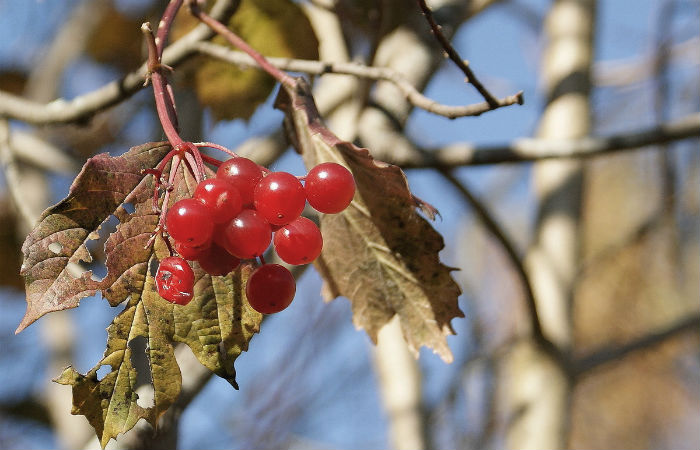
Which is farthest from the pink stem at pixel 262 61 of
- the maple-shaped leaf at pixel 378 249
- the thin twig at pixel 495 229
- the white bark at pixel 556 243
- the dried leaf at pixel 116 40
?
the dried leaf at pixel 116 40

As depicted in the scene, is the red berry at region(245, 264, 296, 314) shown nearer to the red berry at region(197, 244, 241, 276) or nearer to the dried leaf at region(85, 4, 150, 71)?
the red berry at region(197, 244, 241, 276)

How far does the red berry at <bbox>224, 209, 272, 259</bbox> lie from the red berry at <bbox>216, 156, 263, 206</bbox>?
1.6 inches

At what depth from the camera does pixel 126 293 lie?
2.68 feet

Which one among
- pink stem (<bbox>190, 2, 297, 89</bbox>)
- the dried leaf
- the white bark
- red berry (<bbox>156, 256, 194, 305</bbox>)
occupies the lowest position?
the white bark

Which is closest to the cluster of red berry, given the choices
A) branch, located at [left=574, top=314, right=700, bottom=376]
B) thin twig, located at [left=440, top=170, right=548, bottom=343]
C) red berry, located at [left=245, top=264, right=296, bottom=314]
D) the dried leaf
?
red berry, located at [left=245, top=264, right=296, bottom=314]

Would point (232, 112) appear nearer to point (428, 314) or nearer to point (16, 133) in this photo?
point (428, 314)

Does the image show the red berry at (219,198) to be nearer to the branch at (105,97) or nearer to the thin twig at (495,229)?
the branch at (105,97)

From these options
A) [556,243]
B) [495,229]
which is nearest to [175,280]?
[495,229]

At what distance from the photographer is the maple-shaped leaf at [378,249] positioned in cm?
95

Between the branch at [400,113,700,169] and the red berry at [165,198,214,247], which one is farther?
the branch at [400,113,700,169]

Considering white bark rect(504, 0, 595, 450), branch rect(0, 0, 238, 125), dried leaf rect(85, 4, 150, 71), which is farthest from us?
dried leaf rect(85, 4, 150, 71)

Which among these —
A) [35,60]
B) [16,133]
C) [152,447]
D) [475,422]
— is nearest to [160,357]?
[152,447]

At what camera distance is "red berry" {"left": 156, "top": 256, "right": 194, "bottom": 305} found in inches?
29.5

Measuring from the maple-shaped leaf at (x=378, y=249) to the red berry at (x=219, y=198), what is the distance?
190mm
